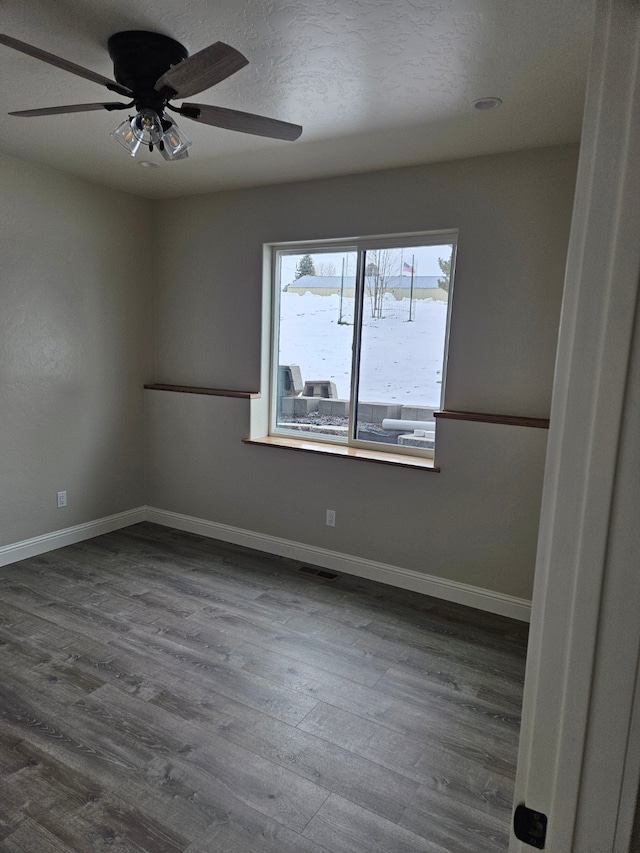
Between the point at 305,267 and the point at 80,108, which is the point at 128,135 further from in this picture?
the point at 305,267

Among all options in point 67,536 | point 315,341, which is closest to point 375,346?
point 315,341

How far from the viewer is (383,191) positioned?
341 centimetres

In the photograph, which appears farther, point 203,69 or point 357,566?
point 357,566

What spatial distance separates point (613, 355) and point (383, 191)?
3.22 metres

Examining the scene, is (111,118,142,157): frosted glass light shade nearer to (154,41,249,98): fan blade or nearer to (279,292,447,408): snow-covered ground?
(154,41,249,98): fan blade

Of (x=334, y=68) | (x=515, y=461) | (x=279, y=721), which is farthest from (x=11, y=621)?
(x=334, y=68)

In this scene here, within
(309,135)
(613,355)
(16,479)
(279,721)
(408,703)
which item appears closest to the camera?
(613,355)

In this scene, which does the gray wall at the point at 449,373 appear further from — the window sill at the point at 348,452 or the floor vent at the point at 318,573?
the floor vent at the point at 318,573

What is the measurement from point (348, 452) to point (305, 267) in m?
1.40

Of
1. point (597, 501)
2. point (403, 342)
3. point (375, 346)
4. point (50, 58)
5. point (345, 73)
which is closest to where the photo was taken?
point (597, 501)

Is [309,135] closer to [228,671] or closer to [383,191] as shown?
[383,191]

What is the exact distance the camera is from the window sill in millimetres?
3418

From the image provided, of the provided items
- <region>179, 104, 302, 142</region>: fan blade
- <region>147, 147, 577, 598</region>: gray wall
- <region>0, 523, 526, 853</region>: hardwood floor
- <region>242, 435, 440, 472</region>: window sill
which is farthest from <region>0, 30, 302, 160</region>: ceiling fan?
<region>0, 523, 526, 853</region>: hardwood floor

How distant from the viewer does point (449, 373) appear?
3.30 metres
